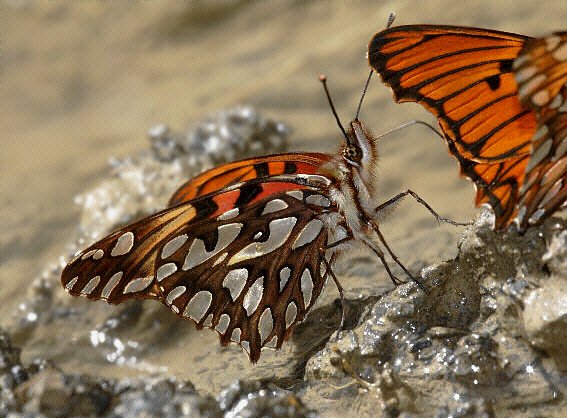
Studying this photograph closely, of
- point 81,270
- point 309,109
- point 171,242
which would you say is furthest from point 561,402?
point 309,109

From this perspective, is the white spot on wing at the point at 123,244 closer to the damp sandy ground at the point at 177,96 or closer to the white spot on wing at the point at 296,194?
the white spot on wing at the point at 296,194

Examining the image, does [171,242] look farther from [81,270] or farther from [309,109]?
[309,109]

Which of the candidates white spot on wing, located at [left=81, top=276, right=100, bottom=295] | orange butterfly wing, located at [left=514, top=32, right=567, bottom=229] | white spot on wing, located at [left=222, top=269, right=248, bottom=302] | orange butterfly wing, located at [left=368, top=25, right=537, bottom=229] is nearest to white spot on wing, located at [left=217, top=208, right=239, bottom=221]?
white spot on wing, located at [left=222, top=269, right=248, bottom=302]

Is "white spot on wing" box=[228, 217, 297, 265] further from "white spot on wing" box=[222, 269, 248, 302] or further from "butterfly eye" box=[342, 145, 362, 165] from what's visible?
"butterfly eye" box=[342, 145, 362, 165]

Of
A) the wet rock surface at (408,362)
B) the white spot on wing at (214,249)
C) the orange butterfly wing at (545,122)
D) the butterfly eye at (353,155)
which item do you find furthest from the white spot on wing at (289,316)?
the orange butterfly wing at (545,122)

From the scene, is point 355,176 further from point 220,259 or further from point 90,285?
point 90,285

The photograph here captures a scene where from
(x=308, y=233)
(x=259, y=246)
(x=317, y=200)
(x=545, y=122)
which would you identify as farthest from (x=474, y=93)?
(x=259, y=246)
